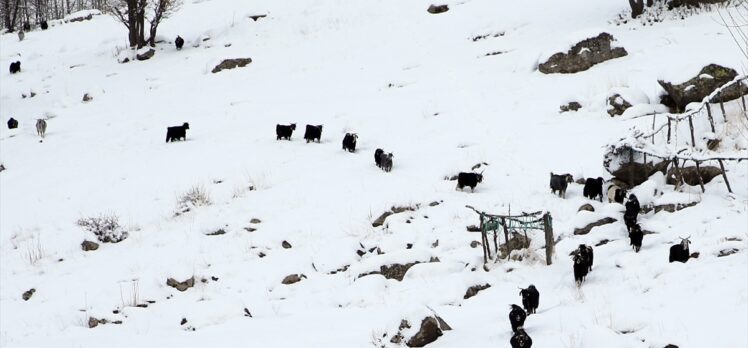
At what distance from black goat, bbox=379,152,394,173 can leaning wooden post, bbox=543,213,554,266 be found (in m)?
6.24

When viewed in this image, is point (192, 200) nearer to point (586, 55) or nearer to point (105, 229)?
point (105, 229)

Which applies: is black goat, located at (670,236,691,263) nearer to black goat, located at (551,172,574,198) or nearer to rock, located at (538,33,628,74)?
black goat, located at (551,172,574,198)

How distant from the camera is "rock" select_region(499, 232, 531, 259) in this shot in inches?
403

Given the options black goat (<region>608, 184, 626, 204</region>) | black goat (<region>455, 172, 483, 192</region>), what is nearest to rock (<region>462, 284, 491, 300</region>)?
black goat (<region>608, 184, 626, 204</region>)

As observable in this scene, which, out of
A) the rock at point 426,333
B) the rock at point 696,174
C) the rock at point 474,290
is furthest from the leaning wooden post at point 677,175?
the rock at point 426,333

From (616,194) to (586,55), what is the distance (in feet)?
32.7

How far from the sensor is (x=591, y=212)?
1110 centimetres

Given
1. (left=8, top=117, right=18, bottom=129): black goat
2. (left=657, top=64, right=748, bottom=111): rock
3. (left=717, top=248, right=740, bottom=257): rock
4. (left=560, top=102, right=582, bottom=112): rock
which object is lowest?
(left=8, top=117, right=18, bottom=129): black goat

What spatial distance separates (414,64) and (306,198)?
39.3ft

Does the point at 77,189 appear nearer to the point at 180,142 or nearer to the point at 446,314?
the point at 180,142

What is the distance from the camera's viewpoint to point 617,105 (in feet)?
53.3

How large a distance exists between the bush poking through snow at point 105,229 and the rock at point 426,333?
8.25 meters

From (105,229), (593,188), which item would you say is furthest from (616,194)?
(105,229)

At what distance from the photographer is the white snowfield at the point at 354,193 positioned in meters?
8.58
